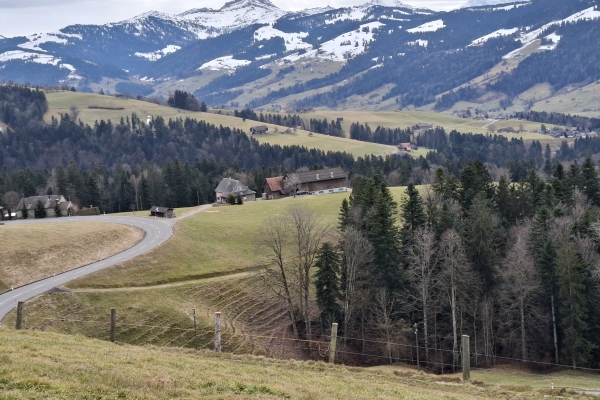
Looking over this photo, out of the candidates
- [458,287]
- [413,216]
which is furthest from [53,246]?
[458,287]

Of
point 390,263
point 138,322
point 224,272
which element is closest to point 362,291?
point 390,263

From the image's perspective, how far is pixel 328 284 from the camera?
59.9 m

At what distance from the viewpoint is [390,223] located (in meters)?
63.8

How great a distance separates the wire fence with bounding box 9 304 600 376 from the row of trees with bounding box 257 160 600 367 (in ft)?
1.69

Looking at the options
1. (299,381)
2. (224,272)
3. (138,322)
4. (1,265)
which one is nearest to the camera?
(299,381)

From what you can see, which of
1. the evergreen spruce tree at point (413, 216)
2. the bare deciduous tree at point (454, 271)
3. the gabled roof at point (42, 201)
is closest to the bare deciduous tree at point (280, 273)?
the evergreen spruce tree at point (413, 216)

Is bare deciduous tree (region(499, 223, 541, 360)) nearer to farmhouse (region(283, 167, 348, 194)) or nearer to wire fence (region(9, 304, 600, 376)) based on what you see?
wire fence (region(9, 304, 600, 376))

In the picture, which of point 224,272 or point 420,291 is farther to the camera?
point 224,272

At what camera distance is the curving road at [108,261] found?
5239cm

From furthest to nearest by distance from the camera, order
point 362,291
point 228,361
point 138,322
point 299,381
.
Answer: point 362,291
point 138,322
point 228,361
point 299,381

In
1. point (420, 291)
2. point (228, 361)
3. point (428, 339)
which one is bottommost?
point (428, 339)

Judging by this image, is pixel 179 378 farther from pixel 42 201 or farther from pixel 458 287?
pixel 42 201

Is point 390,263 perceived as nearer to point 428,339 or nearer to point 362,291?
point 362,291

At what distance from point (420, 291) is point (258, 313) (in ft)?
57.5
